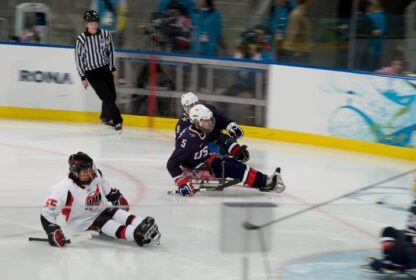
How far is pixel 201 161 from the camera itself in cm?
854

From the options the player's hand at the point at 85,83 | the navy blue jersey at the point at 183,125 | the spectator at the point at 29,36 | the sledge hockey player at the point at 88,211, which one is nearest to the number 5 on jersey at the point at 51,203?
the sledge hockey player at the point at 88,211

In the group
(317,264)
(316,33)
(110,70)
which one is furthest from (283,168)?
(317,264)

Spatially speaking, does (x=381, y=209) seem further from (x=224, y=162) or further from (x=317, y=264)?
(x=224, y=162)

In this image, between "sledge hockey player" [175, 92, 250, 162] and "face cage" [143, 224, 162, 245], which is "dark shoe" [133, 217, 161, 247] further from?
"sledge hockey player" [175, 92, 250, 162]

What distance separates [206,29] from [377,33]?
2.26 m

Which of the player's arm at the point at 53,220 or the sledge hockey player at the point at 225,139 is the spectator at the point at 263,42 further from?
the player's arm at the point at 53,220

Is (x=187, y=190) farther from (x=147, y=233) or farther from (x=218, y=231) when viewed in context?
(x=218, y=231)

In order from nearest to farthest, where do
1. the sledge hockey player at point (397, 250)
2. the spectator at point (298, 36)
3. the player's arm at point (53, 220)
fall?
the sledge hockey player at point (397, 250), the player's arm at point (53, 220), the spectator at point (298, 36)

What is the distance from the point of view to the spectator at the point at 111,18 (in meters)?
12.6

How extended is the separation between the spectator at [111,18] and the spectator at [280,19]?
2.05 m

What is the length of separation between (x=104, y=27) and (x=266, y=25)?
2.20 m

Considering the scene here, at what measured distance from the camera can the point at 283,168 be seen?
32.9 feet

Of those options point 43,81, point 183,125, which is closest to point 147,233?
point 183,125

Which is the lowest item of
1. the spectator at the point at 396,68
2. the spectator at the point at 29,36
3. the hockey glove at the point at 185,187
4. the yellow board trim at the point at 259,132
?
the yellow board trim at the point at 259,132
